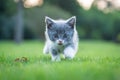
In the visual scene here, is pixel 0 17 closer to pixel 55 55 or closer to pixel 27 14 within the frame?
pixel 27 14

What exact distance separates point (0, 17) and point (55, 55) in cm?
4580

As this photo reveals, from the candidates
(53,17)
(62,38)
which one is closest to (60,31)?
(62,38)

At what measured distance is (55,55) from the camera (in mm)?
8836

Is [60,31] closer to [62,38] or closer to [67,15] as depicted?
[62,38]

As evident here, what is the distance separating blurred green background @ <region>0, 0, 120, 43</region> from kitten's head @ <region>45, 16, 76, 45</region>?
31720 mm

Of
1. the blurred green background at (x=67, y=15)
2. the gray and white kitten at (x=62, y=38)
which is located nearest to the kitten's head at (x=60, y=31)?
the gray and white kitten at (x=62, y=38)

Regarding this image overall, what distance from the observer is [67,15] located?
146 feet

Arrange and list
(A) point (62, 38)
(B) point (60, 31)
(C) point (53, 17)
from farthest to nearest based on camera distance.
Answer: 1. (C) point (53, 17)
2. (B) point (60, 31)
3. (A) point (62, 38)

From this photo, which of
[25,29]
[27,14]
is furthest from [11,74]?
[25,29]

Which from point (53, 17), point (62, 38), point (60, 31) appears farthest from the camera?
point (53, 17)

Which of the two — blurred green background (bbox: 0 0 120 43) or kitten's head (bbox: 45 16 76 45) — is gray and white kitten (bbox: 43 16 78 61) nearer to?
kitten's head (bbox: 45 16 76 45)

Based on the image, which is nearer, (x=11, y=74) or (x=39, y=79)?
(x=39, y=79)

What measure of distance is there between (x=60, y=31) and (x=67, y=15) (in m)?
36.0

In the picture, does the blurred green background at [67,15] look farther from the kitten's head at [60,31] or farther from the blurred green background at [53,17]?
the kitten's head at [60,31]
